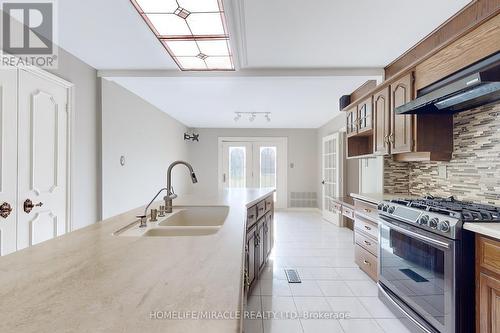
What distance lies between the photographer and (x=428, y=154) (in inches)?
96.6

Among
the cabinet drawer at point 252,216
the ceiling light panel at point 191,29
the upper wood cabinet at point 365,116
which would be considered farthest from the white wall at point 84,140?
the upper wood cabinet at point 365,116

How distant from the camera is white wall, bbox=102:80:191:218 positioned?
3467 millimetres

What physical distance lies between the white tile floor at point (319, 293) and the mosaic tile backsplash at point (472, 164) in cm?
118

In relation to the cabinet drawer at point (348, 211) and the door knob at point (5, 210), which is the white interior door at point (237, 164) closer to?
the cabinet drawer at point (348, 211)

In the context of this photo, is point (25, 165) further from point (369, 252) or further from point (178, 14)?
point (369, 252)

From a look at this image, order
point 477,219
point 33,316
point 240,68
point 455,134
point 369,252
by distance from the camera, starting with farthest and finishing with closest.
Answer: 1. point 240,68
2. point 369,252
3. point 455,134
4. point 477,219
5. point 33,316

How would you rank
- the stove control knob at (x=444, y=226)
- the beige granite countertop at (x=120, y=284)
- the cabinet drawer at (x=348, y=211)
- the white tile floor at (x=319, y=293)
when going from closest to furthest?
1. the beige granite countertop at (x=120, y=284)
2. the stove control knob at (x=444, y=226)
3. the white tile floor at (x=319, y=293)
4. the cabinet drawer at (x=348, y=211)

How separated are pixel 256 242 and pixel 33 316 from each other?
2075 millimetres

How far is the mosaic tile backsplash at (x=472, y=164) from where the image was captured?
6.64 feet

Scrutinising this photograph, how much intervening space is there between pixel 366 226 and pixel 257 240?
3.89ft

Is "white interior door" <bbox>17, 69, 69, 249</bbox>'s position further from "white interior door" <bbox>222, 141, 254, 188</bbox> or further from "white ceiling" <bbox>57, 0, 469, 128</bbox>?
"white interior door" <bbox>222, 141, 254, 188</bbox>

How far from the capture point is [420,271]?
192cm

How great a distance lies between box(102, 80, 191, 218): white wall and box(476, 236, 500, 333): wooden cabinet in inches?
141

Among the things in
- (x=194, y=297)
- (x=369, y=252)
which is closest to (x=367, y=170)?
(x=369, y=252)
